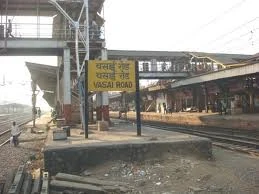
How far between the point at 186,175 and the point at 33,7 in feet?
77.6

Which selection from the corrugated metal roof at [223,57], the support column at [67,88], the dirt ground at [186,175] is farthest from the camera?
the corrugated metal roof at [223,57]

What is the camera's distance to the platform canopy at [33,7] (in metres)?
29.7

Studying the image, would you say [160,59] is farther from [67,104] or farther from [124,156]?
[124,156]

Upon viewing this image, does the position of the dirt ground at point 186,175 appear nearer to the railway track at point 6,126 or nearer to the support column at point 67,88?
the railway track at point 6,126

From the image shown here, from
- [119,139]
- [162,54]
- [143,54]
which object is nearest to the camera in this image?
[119,139]

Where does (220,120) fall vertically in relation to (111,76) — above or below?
below

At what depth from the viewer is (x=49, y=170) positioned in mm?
11344

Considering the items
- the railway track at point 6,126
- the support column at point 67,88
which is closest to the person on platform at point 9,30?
the support column at point 67,88

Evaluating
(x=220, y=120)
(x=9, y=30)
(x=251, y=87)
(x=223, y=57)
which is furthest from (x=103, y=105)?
(x=223, y=57)

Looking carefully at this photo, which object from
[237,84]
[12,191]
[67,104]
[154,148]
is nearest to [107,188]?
[12,191]

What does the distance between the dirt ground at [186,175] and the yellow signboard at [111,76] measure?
4.13 meters

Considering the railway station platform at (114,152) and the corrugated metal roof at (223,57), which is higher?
the corrugated metal roof at (223,57)

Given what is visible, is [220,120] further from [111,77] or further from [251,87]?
[111,77]

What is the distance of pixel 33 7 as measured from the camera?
100 feet
